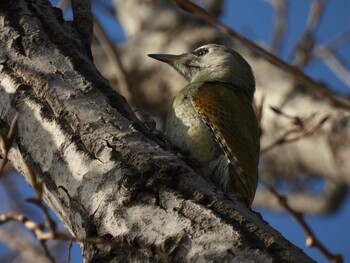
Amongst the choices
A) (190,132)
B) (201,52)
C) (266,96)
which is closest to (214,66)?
(201,52)

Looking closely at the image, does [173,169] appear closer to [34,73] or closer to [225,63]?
[34,73]

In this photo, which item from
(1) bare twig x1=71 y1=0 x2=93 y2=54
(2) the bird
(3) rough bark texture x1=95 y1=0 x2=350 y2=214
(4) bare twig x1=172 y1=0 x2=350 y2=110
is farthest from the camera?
(3) rough bark texture x1=95 y1=0 x2=350 y2=214

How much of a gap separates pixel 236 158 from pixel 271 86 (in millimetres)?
3651

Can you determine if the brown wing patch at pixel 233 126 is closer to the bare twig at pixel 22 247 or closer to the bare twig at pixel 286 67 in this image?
the bare twig at pixel 286 67

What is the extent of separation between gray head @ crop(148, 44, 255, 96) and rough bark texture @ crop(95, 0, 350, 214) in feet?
3.35

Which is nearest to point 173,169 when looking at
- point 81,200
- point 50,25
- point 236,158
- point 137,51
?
point 81,200

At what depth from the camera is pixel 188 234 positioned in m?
2.33

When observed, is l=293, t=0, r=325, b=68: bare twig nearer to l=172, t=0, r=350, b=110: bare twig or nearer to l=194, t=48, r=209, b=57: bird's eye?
l=194, t=48, r=209, b=57: bird's eye

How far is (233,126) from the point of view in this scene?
14.5ft

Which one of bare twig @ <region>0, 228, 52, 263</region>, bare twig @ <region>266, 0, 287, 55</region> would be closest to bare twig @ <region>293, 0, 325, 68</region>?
bare twig @ <region>266, 0, 287, 55</region>

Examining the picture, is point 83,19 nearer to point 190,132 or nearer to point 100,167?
point 190,132

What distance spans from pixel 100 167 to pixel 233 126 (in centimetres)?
187

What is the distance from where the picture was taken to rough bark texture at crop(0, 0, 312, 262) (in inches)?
91.2

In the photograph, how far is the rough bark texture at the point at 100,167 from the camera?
2.32 meters
